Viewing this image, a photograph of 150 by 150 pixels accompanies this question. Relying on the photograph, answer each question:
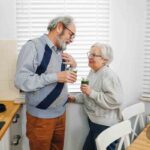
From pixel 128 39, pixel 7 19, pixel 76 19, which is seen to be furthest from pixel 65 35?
pixel 128 39

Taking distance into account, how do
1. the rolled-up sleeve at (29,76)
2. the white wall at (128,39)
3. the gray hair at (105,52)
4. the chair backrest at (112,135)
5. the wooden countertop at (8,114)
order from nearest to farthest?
the chair backrest at (112,135)
the wooden countertop at (8,114)
the rolled-up sleeve at (29,76)
the gray hair at (105,52)
the white wall at (128,39)

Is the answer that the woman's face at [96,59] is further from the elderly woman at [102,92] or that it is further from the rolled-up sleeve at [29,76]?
the rolled-up sleeve at [29,76]

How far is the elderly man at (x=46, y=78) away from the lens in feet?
6.07

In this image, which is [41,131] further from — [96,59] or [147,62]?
[147,62]

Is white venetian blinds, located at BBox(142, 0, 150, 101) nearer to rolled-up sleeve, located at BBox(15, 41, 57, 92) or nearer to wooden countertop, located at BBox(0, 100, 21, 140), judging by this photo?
rolled-up sleeve, located at BBox(15, 41, 57, 92)

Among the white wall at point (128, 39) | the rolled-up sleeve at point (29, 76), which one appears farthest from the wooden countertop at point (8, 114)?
the white wall at point (128, 39)

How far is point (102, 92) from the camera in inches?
83.2

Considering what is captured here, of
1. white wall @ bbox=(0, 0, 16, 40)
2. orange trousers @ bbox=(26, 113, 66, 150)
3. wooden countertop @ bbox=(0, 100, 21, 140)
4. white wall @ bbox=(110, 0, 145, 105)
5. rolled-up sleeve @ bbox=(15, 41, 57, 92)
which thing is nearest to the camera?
wooden countertop @ bbox=(0, 100, 21, 140)

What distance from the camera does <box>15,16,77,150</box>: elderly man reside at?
6.07 ft

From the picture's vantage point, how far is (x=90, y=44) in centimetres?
243

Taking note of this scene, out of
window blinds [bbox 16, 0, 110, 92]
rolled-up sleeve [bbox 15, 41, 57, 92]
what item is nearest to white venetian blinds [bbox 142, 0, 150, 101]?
window blinds [bbox 16, 0, 110, 92]

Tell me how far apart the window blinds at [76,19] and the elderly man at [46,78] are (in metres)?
0.38

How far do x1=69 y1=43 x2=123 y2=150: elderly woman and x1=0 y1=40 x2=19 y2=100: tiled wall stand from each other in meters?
0.67

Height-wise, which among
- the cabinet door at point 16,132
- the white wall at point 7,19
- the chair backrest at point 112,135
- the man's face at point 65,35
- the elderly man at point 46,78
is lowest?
the cabinet door at point 16,132
